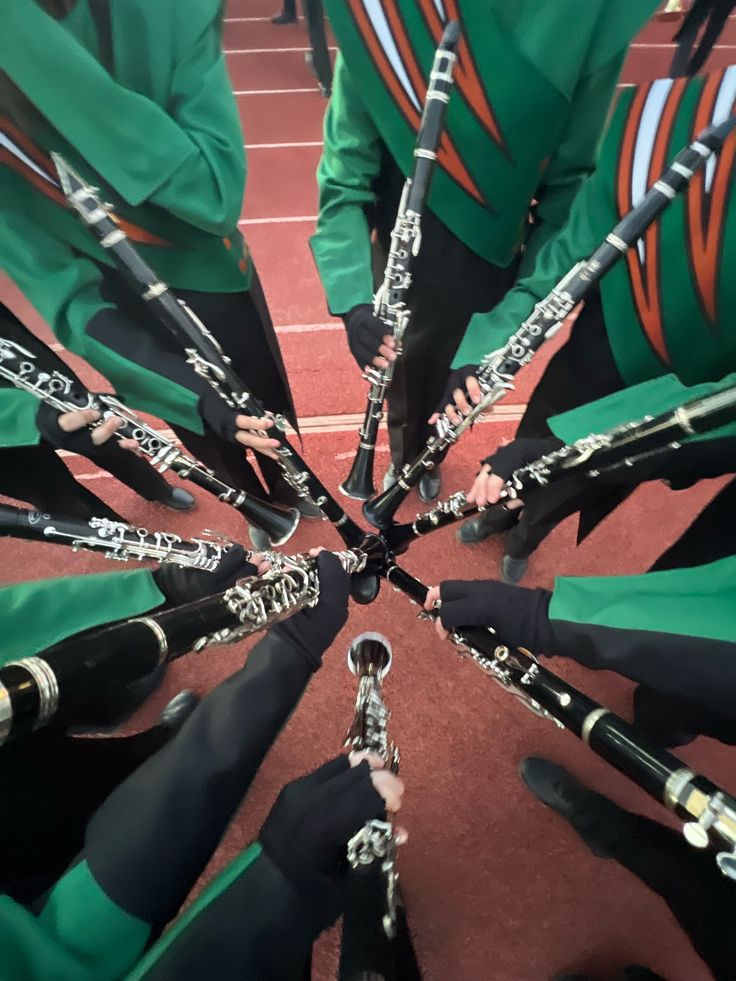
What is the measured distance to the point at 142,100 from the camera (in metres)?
0.94

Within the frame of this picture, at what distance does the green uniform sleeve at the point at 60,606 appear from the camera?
0.89 m

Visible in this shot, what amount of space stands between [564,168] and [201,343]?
0.94 m

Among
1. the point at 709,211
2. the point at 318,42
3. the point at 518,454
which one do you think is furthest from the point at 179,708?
the point at 318,42

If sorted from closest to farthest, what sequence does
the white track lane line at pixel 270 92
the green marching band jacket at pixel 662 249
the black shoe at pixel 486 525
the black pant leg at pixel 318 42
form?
the green marching band jacket at pixel 662 249 → the black shoe at pixel 486 525 → the black pant leg at pixel 318 42 → the white track lane line at pixel 270 92

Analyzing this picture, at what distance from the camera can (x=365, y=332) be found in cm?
134

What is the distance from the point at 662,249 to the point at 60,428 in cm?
133

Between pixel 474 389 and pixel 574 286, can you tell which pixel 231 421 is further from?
pixel 574 286

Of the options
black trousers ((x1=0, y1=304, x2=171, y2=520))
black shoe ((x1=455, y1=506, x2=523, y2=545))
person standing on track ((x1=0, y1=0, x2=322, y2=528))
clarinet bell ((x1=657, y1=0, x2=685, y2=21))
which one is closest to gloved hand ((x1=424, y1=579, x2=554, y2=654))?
person standing on track ((x1=0, y1=0, x2=322, y2=528))

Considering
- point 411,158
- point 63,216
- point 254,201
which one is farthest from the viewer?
point 254,201

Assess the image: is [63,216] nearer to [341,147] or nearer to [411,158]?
[341,147]

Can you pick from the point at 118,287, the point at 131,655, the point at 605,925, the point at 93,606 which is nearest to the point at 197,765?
the point at 131,655

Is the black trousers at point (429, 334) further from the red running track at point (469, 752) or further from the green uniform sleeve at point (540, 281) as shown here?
the red running track at point (469, 752)

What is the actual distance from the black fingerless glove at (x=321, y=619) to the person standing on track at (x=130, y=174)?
0.36 meters

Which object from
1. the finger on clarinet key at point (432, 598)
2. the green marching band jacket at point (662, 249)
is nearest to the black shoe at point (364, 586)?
the finger on clarinet key at point (432, 598)
